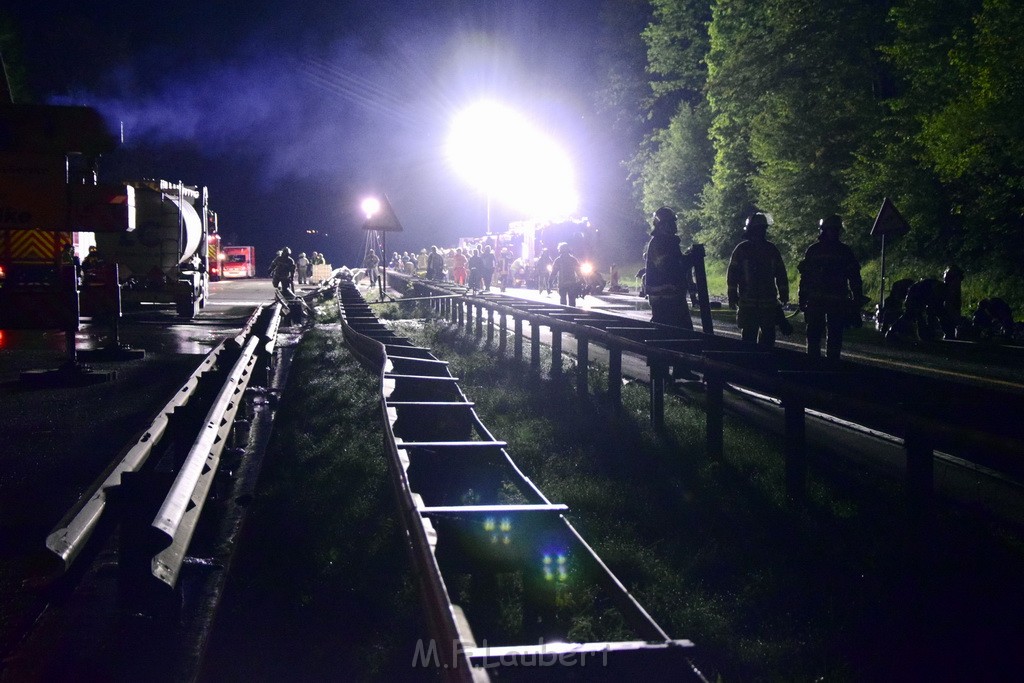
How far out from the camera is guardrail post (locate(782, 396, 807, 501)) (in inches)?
239

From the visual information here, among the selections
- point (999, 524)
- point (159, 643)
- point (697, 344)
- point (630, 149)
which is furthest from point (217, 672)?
point (630, 149)

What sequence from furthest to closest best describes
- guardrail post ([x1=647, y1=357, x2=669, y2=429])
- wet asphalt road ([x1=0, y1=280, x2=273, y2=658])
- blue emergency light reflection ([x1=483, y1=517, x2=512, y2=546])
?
guardrail post ([x1=647, y1=357, x2=669, y2=429]) < wet asphalt road ([x1=0, y1=280, x2=273, y2=658]) < blue emergency light reflection ([x1=483, y1=517, x2=512, y2=546])

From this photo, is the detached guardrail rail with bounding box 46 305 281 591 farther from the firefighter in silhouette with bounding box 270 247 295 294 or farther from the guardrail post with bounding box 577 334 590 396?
the firefighter in silhouette with bounding box 270 247 295 294

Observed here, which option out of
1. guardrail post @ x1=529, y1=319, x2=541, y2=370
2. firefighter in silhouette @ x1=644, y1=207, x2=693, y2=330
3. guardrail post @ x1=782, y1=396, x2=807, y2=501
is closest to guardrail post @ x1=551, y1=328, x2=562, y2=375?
guardrail post @ x1=529, y1=319, x2=541, y2=370

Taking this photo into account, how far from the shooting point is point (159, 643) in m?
4.14

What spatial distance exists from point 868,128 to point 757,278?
2286 cm

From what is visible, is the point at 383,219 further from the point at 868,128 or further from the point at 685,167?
the point at 685,167

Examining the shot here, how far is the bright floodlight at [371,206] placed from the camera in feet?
Answer: 70.6

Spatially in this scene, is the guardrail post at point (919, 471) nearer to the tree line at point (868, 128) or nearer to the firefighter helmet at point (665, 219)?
the firefighter helmet at point (665, 219)

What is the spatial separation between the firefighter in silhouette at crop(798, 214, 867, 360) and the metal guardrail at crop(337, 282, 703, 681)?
4531mm

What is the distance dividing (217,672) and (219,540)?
1946 millimetres

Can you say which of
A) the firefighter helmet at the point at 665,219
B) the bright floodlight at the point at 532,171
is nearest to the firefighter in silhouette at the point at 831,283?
the firefighter helmet at the point at 665,219

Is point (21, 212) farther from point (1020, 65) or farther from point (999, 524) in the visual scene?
point (1020, 65)

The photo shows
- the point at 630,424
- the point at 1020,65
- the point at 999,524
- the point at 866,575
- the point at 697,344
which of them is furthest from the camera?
the point at 1020,65
